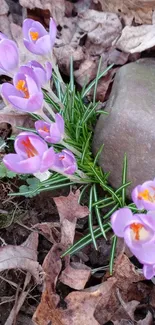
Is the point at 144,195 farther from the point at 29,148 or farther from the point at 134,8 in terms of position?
the point at 134,8

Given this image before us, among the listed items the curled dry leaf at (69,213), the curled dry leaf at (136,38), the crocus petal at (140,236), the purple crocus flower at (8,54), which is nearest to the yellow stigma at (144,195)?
the crocus petal at (140,236)

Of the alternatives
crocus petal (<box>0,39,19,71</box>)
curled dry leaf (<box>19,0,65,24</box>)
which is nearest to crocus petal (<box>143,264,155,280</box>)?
crocus petal (<box>0,39,19,71</box>)

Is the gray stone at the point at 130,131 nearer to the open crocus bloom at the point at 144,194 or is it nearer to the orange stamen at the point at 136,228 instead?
the open crocus bloom at the point at 144,194

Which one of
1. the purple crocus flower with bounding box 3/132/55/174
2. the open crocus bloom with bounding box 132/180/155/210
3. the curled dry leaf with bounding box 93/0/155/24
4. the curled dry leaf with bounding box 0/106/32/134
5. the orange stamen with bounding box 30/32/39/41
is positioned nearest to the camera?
the open crocus bloom with bounding box 132/180/155/210

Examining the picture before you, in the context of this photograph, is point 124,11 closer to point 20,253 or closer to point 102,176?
point 102,176

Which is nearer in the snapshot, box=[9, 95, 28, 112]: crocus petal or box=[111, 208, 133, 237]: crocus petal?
box=[111, 208, 133, 237]: crocus petal

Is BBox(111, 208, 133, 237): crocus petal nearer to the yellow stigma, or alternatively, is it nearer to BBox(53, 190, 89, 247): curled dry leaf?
the yellow stigma

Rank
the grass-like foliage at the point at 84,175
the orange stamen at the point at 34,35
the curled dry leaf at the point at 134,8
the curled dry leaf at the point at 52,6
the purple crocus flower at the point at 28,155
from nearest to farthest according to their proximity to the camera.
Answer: the purple crocus flower at the point at 28,155, the orange stamen at the point at 34,35, the grass-like foliage at the point at 84,175, the curled dry leaf at the point at 134,8, the curled dry leaf at the point at 52,6
